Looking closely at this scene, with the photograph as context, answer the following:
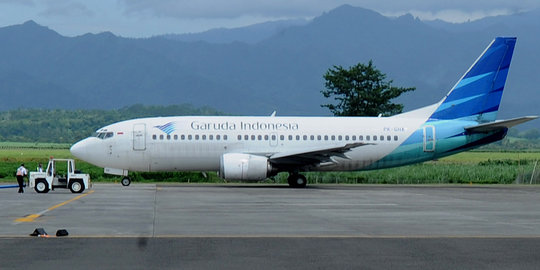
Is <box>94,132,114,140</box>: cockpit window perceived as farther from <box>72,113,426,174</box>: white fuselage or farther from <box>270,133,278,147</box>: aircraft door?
<box>270,133,278,147</box>: aircraft door

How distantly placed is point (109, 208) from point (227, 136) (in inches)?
701

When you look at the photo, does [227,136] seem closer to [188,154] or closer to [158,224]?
[188,154]

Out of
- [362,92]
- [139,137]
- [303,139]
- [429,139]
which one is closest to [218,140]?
[139,137]

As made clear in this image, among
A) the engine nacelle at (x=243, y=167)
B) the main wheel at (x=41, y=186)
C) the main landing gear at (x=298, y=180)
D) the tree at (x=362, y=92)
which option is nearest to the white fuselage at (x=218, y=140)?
the main landing gear at (x=298, y=180)

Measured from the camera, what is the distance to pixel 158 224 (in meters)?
22.3

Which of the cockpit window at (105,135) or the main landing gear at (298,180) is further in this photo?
the main landing gear at (298,180)

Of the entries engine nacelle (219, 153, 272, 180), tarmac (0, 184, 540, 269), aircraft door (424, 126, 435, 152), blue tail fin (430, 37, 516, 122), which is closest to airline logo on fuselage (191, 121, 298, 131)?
engine nacelle (219, 153, 272, 180)

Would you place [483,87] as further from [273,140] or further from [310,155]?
[273,140]

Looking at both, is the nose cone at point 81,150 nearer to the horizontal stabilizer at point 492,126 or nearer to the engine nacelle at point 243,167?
the engine nacelle at point 243,167

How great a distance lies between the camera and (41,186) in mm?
38719

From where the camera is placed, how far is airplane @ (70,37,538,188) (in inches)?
1778

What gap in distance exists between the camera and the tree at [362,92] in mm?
81688

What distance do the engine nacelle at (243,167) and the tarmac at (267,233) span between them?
9507 millimetres

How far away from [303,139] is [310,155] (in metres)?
2.04
